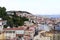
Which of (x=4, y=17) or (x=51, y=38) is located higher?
(x=4, y=17)

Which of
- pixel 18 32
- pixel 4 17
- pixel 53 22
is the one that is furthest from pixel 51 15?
pixel 4 17

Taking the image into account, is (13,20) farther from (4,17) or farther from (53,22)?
(53,22)

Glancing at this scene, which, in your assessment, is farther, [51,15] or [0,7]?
[0,7]

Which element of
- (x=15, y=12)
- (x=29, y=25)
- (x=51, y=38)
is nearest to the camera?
(x=51, y=38)

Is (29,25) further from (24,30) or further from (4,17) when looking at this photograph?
(4,17)

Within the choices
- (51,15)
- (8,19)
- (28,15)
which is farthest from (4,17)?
(51,15)

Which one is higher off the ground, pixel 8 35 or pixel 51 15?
pixel 51 15

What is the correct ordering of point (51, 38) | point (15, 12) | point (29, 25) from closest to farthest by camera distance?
point (51, 38), point (29, 25), point (15, 12)

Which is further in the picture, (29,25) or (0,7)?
(0,7)

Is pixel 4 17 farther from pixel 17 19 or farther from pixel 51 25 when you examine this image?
pixel 51 25
